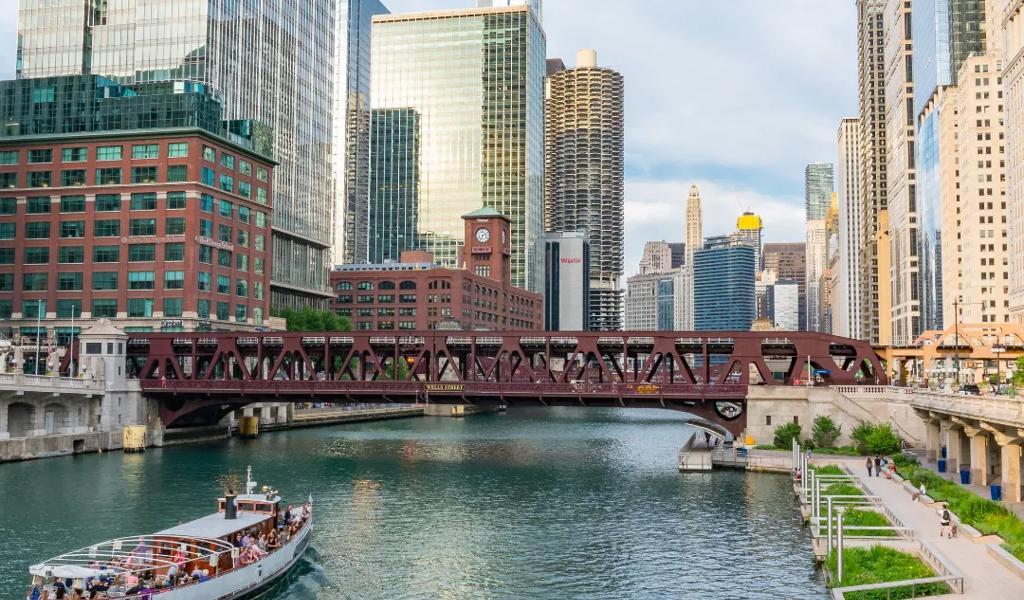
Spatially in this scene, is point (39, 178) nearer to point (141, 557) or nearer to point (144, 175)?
point (144, 175)

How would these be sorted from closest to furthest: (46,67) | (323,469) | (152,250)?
(323,469)
(152,250)
(46,67)

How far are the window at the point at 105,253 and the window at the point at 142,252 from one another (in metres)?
2.03

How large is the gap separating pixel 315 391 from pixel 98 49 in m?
88.7

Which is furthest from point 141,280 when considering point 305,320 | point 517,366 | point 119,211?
point 517,366

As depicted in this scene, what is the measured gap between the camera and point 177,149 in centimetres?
13588

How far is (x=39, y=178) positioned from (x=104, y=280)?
17.7 m

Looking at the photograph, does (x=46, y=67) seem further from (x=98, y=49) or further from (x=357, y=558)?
(x=357, y=558)

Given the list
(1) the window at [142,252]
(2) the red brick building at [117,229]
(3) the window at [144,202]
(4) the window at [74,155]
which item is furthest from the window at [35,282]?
(3) the window at [144,202]

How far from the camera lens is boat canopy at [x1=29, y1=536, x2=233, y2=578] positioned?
3950 cm

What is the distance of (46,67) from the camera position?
15912 cm

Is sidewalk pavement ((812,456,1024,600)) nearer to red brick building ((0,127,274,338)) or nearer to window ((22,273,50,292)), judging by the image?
red brick building ((0,127,274,338))

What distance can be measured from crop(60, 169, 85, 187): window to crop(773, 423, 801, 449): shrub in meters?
99.7

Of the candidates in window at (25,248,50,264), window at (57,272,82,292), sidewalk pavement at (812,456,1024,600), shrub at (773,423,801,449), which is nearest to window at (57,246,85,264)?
window at (57,272,82,292)

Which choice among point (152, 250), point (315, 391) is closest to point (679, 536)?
point (315, 391)
